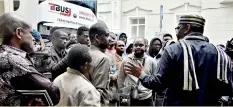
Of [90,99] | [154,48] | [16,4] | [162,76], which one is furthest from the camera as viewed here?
[154,48]

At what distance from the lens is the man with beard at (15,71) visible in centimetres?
220

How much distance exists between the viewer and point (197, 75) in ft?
9.64

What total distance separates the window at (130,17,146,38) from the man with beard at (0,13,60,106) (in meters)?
15.5

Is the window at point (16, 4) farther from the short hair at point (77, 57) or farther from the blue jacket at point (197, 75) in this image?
the blue jacket at point (197, 75)

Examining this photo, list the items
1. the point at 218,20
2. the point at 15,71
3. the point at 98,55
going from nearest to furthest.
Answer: the point at 15,71
the point at 98,55
the point at 218,20

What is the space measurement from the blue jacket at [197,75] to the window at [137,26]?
14733 mm

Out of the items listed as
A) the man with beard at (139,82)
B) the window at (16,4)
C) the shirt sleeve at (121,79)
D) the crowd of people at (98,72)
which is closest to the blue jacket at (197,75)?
the crowd of people at (98,72)

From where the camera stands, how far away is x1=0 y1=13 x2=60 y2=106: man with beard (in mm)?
2195

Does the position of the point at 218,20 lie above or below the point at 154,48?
above

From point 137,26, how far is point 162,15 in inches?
137

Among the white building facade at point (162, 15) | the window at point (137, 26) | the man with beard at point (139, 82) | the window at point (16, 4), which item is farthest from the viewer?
the window at point (137, 26)

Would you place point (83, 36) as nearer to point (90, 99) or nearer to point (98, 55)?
point (98, 55)

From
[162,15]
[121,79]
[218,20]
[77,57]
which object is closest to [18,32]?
[77,57]

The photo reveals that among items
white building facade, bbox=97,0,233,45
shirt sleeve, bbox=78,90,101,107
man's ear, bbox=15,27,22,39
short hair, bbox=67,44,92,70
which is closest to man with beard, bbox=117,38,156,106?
short hair, bbox=67,44,92,70
